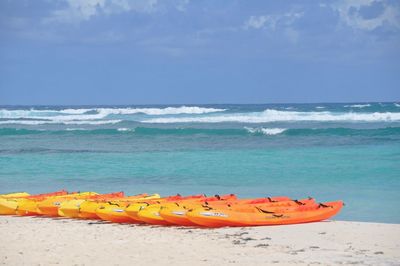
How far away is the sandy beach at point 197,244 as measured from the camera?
698 cm

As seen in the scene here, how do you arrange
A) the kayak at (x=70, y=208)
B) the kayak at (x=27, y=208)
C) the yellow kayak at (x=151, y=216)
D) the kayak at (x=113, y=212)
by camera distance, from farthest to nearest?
the kayak at (x=27, y=208) → the kayak at (x=70, y=208) → the kayak at (x=113, y=212) → the yellow kayak at (x=151, y=216)

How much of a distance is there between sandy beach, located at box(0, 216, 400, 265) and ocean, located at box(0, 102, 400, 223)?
1.60 metres

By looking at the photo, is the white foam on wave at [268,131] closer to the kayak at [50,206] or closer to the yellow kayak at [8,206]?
the kayak at [50,206]

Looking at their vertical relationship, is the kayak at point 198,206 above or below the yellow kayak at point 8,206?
above

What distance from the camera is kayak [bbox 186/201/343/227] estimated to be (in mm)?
9172

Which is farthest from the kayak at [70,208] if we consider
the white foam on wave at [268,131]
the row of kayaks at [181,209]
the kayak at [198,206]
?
the white foam on wave at [268,131]

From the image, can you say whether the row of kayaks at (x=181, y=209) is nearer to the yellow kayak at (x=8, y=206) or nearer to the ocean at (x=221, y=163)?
the yellow kayak at (x=8, y=206)

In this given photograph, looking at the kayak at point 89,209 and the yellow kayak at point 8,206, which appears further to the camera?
the yellow kayak at point 8,206

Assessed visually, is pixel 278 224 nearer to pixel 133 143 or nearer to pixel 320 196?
pixel 320 196

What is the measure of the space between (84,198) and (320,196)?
4.03m

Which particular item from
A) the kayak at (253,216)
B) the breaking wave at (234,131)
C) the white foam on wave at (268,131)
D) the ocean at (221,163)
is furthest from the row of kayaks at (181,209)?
the white foam on wave at (268,131)

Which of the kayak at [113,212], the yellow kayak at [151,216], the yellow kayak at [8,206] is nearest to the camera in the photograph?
the yellow kayak at [151,216]

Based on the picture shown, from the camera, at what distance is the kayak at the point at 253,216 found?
917 centimetres

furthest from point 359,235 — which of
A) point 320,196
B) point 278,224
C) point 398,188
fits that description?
point 398,188
